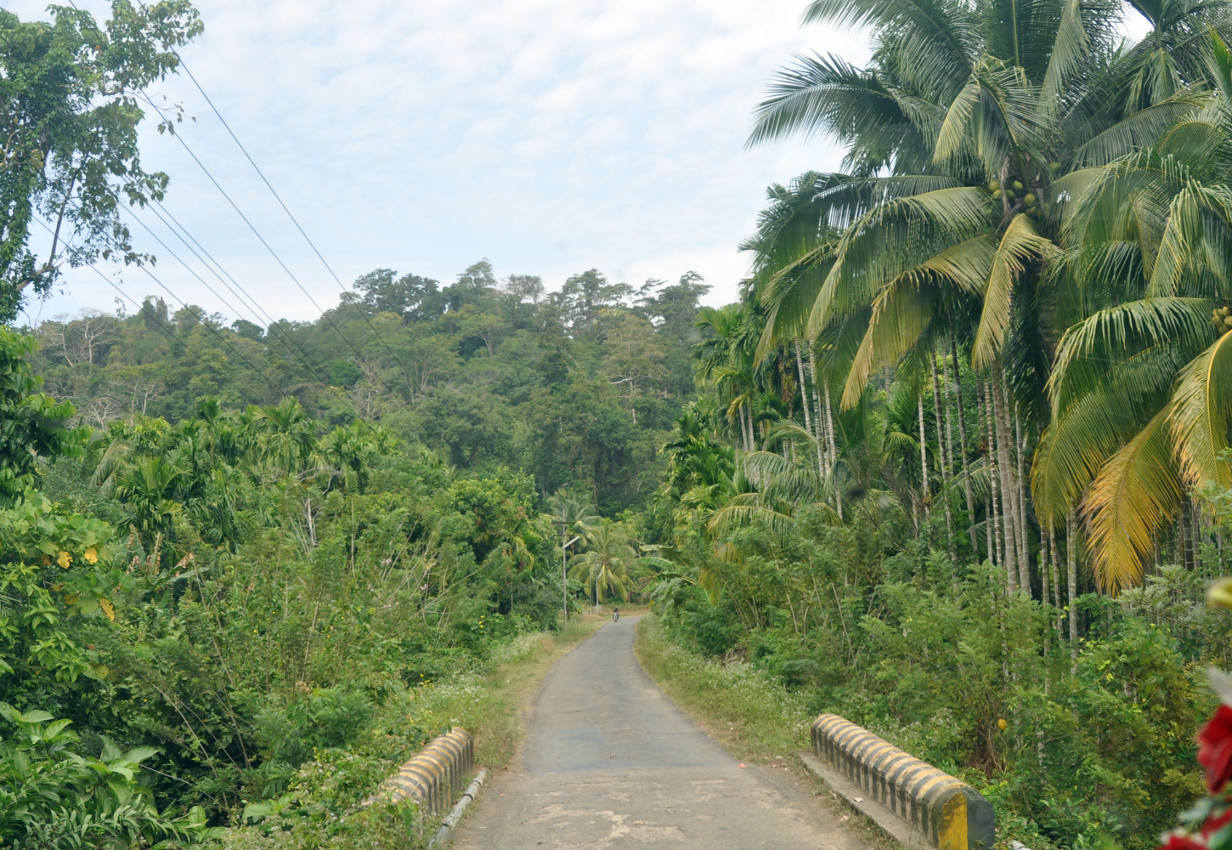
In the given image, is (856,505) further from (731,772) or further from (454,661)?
(454,661)

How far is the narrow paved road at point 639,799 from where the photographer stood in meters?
7.97

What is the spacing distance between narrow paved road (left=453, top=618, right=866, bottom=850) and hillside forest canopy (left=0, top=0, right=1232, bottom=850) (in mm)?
1242

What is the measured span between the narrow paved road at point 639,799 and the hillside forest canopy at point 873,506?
4.08 ft

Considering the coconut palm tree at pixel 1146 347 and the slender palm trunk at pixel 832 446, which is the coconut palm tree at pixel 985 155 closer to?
the coconut palm tree at pixel 1146 347

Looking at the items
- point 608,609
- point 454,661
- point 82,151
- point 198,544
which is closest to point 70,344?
point 608,609

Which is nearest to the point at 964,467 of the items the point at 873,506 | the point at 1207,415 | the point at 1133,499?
the point at 873,506

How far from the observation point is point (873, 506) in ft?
52.5

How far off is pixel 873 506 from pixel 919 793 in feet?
30.1

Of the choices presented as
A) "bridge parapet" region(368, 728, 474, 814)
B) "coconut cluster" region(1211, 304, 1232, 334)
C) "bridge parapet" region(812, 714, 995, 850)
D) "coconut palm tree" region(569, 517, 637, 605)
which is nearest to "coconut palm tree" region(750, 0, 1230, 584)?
"coconut cluster" region(1211, 304, 1232, 334)

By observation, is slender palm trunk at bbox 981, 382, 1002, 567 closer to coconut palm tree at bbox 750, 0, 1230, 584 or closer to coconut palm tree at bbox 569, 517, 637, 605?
coconut palm tree at bbox 750, 0, 1230, 584

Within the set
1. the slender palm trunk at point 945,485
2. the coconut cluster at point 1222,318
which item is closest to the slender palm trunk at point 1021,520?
the slender palm trunk at point 945,485

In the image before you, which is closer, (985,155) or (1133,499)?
(1133,499)

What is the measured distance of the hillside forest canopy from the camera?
735 cm

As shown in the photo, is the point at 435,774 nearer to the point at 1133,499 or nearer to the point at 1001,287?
the point at 1133,499
